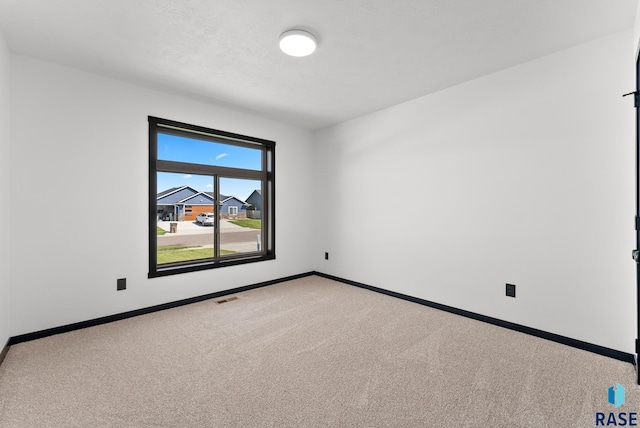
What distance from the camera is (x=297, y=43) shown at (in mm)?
2291

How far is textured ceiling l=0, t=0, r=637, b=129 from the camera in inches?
77.5

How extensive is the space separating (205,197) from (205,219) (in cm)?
32

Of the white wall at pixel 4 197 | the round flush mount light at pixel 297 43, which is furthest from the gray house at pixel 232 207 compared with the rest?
the round flush mount light at pixel 297 43

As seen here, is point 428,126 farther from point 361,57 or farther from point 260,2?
point 260,2

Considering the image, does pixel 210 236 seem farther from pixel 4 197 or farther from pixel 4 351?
pixel 4 351

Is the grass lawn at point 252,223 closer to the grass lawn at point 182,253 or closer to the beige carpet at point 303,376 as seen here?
the grass lawn at point 182,253

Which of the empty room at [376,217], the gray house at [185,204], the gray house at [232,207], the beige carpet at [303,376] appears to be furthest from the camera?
the gray house at [232,207]

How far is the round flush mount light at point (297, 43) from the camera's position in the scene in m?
2.21

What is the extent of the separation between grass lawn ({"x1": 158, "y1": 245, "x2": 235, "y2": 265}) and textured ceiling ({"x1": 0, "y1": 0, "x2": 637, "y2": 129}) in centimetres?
207

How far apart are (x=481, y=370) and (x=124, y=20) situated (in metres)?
3.62

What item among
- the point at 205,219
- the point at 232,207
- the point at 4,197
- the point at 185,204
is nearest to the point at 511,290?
the point at 232,207

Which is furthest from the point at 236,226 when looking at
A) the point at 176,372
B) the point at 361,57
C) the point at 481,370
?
the point at 481,370

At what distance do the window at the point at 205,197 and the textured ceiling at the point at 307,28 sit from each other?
0.83 meters

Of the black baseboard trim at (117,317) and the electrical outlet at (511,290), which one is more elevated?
the electrical outlet at (511,290)
